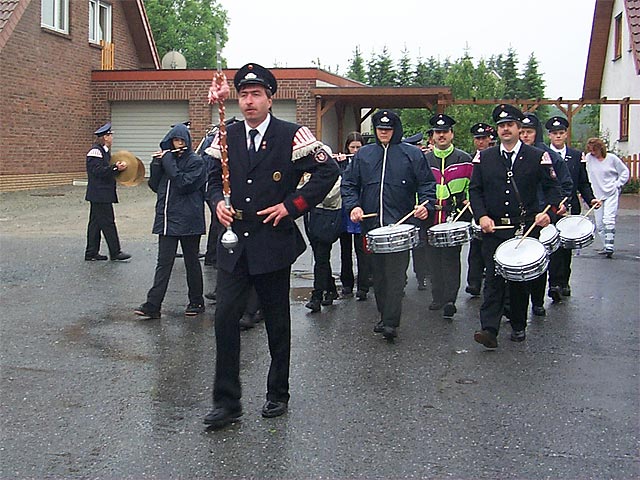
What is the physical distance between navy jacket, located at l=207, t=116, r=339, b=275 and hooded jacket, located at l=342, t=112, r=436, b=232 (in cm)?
227

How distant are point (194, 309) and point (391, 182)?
7.86ft

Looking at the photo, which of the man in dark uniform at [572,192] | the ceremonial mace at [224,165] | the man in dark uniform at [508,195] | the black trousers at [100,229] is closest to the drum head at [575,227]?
the man in dark uniform at [572,192]

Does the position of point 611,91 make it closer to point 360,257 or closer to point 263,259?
point 360,257

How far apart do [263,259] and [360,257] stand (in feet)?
14.3

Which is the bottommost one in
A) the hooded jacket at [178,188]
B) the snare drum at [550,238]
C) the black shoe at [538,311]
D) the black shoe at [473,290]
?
the black shoe at [538,311]

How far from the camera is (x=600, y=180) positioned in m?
12.7

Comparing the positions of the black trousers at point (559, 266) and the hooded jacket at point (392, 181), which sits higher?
the hooded jacket at point (392, 181)

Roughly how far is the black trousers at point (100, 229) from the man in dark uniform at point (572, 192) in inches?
234

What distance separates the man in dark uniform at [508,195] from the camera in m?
7.25

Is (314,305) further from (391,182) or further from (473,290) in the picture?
(473,290)

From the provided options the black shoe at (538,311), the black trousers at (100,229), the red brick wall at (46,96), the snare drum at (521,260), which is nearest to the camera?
the snare drum at (521,260)

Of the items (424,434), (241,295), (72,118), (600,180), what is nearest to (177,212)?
(241,295)

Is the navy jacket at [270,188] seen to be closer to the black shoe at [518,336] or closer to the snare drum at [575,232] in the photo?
the black shoe at [518,336]

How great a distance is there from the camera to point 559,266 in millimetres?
9578
